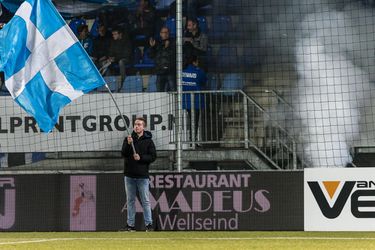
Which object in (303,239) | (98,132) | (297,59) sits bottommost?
(303,239)

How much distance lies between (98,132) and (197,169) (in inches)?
69.1

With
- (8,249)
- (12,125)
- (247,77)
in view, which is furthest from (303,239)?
(12,125)

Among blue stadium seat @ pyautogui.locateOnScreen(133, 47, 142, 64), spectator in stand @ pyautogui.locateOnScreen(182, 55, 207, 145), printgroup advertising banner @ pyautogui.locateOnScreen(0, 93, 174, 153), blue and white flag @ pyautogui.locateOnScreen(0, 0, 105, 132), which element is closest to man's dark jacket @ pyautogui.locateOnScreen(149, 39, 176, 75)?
blue stadium seat @ pyautogui.locateOnScreen(133, 47, 142, 64)

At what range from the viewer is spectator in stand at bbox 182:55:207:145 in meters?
16.7

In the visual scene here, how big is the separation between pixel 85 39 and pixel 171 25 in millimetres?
1565

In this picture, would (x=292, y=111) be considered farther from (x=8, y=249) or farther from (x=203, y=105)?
(x=8, y=249)

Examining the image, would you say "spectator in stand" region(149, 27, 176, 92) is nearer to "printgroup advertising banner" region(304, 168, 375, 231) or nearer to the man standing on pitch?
the man standing on pitch

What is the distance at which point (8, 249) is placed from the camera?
36.7 ft

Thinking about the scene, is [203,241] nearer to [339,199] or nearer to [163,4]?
[339,199]

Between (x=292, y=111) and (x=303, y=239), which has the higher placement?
(x=292, y=111)

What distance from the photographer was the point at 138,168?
1568 cm

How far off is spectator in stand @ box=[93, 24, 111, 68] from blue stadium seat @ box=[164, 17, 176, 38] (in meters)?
1.11

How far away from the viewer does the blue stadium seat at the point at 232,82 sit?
17453 millimetres

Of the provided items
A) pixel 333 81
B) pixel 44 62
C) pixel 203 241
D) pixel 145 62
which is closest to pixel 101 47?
pixel 145 62
